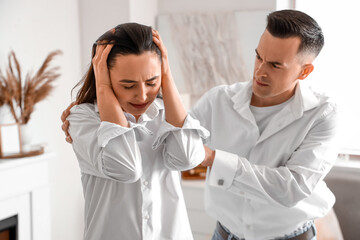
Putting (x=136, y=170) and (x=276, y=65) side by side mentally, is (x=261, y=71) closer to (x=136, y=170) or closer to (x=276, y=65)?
(x=276, y=65)

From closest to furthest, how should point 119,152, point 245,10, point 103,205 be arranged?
point 119,152
point 103,205
point 245,10

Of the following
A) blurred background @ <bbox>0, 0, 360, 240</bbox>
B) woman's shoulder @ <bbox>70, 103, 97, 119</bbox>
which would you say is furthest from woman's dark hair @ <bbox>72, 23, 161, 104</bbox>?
blurred background @ <bbox>0, 0, 360, 240</bbox>

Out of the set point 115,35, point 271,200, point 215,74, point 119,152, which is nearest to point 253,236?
point 271,200

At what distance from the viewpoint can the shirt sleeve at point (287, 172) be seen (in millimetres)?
1395

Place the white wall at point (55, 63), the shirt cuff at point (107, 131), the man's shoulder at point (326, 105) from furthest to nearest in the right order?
the white wall at point (55, 63) → the man's shoulder at point (326, 105) → the shirt cuff at point (107, 131)

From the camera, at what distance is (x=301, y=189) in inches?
56.2

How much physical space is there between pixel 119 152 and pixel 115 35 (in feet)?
1.04

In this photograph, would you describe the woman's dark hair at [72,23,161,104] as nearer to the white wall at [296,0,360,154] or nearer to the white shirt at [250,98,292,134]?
the white shirt at [250,98,292,134]

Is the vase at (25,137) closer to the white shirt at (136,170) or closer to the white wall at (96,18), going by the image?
the white wall at (96,18)

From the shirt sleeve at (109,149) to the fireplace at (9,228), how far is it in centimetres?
170

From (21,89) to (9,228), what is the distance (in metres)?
0.91

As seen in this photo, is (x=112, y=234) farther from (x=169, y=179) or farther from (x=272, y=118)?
(x=272, y=118)

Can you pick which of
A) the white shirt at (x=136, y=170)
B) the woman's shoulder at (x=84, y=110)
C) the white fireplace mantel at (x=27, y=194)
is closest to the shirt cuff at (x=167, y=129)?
the white shirt at (x=136, y=170)

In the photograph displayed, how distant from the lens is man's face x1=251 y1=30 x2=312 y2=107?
1.42m
